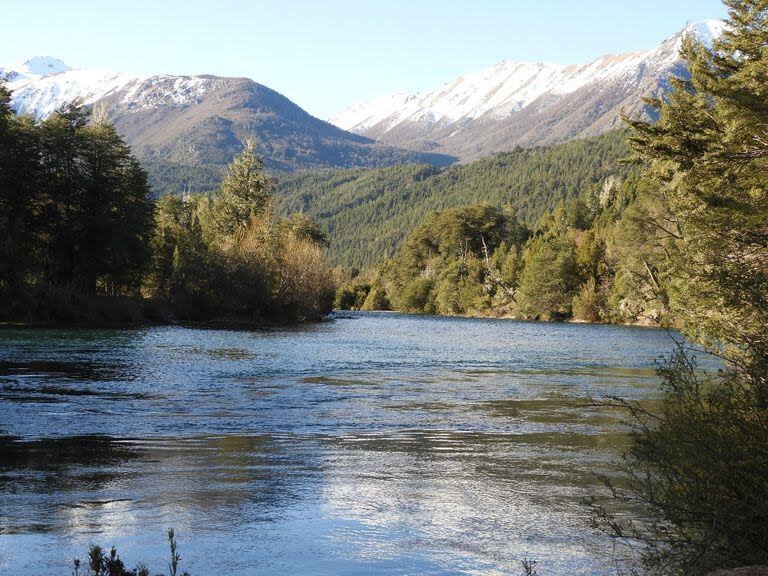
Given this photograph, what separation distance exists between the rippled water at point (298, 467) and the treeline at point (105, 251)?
26.4 m

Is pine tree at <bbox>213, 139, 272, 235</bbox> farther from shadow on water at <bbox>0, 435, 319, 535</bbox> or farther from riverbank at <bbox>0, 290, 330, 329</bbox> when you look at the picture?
shadow on water at <bbox>0, 435, 319, 535</bbox>

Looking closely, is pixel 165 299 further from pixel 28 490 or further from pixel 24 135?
pixel 28 490

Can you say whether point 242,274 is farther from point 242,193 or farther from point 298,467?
point 298,467

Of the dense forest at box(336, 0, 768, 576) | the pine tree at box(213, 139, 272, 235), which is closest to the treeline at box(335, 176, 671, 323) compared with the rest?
the dense forest at box(336, 0, 768, 576)

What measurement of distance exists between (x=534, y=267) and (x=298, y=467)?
10787 cm

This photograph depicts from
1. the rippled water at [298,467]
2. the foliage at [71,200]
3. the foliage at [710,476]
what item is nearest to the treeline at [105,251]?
the foliage at [71,200]

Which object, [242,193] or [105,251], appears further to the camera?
[242,193]

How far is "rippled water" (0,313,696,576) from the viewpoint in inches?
360

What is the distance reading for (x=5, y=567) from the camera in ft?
26.5

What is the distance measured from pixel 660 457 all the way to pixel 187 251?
68.7 meters

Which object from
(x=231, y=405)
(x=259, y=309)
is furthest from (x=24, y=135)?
(x=231, y=405)

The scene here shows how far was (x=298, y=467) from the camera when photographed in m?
13.7

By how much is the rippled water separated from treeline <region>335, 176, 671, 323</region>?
5654 centimetres

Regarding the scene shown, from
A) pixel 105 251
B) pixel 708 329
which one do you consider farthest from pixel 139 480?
pixel 105 251
